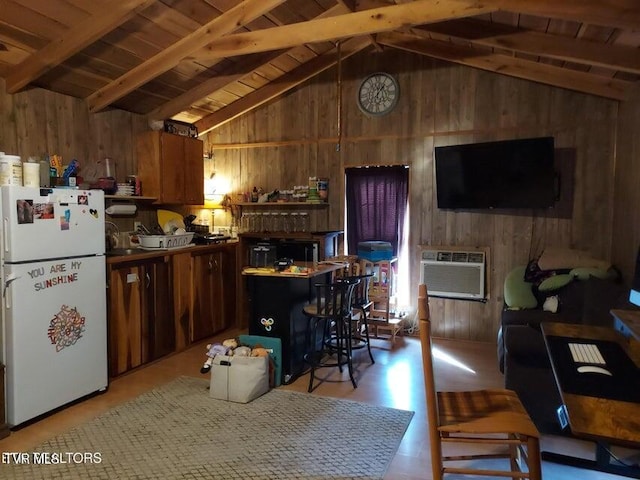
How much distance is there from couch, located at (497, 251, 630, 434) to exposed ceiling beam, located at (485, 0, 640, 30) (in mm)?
1766

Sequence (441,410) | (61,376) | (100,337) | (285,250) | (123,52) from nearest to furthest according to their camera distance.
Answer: (441,410) < (61,376) < (100,337) < (123,52) < (285,250)

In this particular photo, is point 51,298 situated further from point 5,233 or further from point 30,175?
point 30,175

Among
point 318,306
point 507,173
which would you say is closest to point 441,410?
point 318,306

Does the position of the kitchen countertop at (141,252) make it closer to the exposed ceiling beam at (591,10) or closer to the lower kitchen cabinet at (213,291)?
the lower kitchen cabinet at (213,291)

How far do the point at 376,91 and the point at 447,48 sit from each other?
2.97 ft

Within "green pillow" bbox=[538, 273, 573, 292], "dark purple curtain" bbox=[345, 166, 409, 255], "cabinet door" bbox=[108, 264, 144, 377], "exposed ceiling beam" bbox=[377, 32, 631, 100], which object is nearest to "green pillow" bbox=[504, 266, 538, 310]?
"green pillow" bbox=[538, 273, 573, 292]

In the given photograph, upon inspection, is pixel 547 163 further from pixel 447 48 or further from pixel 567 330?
pixel 567 330

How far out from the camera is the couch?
8.95 feet

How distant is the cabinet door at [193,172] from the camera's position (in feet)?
16.2

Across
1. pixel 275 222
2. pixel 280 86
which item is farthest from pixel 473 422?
pixel 280 86

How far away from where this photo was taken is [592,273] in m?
3.65

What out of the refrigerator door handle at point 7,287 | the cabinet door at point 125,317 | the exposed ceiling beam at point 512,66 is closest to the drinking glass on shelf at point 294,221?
the cabinet door at point 125,317

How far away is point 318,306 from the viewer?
340 cm

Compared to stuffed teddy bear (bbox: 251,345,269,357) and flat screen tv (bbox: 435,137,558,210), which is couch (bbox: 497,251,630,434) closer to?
flat screen tv (bbox: 435,137,558,210)
